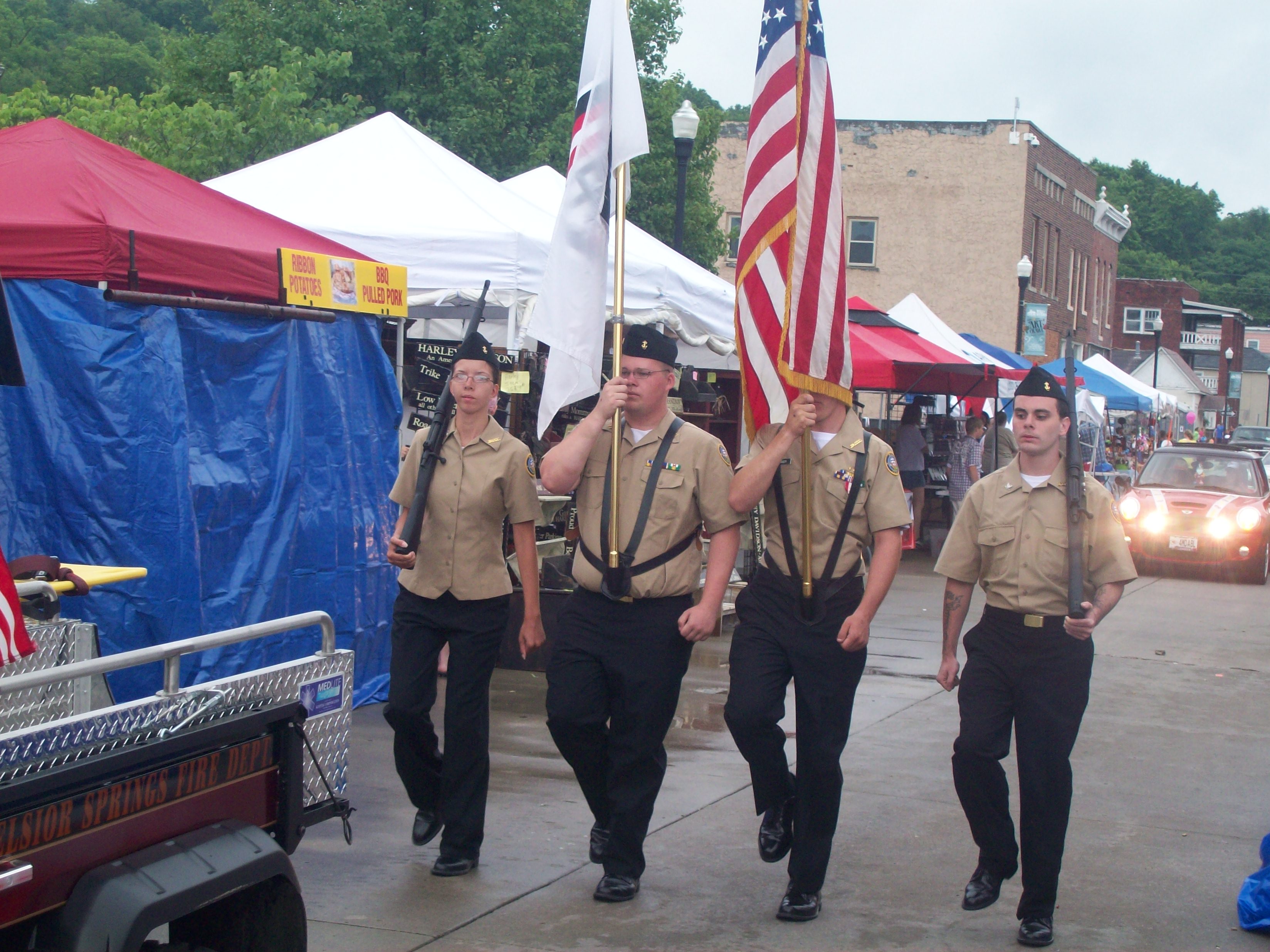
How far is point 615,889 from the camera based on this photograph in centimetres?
485

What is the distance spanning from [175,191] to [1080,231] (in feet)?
147

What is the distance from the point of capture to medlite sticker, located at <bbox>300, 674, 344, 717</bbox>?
3.78 metres

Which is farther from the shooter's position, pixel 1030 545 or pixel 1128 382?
pixel 1128 382

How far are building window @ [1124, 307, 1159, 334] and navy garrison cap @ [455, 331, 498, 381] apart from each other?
74.1 meters

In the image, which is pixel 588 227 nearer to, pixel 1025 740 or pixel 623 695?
pixel 623 695

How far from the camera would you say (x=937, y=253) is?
1572 inches

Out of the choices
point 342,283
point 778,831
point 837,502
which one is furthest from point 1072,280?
point 778,831

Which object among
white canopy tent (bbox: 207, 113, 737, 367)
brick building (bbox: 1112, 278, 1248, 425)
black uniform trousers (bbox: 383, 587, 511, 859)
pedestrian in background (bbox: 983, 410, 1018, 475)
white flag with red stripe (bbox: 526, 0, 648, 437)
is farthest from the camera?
brick building (bbox: 1112, 278, 1248, 425)

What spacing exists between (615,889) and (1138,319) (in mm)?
75465

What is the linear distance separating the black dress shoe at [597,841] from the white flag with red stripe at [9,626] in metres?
2.60

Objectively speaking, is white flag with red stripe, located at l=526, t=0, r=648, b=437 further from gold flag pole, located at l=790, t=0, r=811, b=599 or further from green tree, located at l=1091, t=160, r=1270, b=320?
green tree, located at l=1091, t=160, r=1270, b=320

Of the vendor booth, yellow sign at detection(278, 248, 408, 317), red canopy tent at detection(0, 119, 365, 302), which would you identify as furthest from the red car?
red canopy tent at detection(0, 119, 365, 302)

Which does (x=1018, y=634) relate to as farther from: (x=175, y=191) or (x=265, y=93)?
(x=265, y=93)

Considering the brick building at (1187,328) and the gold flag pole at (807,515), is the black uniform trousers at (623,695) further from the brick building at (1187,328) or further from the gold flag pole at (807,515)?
the brick building at (1187,328)
